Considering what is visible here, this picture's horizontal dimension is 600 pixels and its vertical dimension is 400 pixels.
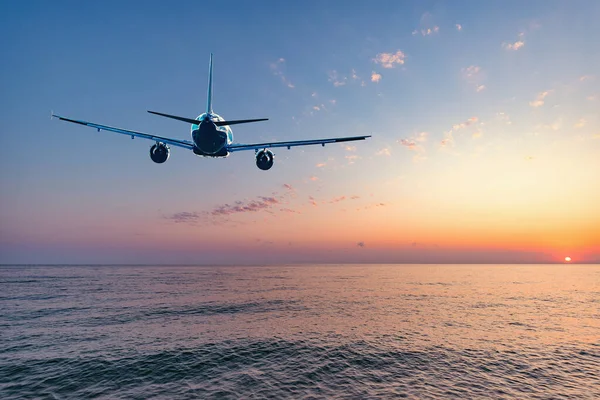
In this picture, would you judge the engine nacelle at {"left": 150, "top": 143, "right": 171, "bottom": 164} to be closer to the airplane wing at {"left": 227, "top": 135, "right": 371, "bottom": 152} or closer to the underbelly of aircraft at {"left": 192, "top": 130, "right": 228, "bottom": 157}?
the underbelly of aircraft at {"left": 192, "top": 130, "right": 228, "bottom": 157}

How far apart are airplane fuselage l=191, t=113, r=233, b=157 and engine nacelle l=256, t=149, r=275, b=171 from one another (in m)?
3.62

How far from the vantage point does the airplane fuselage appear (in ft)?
96.2

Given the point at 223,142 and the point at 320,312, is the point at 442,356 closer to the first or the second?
the point at 320,312

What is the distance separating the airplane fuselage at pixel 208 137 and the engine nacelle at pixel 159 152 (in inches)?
128

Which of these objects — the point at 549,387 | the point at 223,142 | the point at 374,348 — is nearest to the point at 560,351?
the point at 549,387

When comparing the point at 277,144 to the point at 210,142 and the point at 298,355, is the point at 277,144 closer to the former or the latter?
the point at 210,142

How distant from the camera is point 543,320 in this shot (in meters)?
42.5

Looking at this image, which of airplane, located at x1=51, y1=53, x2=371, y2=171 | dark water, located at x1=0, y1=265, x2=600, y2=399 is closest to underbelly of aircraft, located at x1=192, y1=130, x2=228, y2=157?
airplane, located at x1=51, y1=53, x2=371, y2=171

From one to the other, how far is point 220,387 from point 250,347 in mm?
8923

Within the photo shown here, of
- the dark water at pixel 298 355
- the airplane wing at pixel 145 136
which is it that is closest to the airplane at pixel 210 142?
the airplane wing at pixel 145 136

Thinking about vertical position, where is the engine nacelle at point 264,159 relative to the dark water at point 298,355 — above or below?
above

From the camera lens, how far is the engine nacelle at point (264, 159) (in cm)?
3228

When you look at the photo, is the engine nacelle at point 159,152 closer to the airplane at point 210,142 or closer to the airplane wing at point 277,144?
the airplane at point 210,142

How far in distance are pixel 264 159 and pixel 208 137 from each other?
19.9ft
